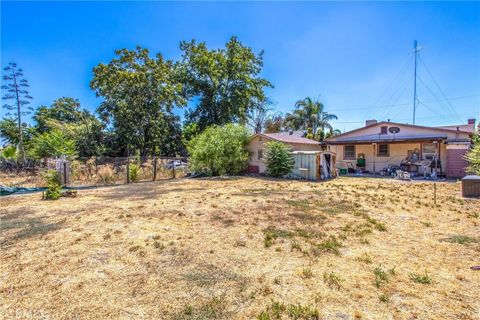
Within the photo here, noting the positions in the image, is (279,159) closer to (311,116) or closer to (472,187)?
(472,187)

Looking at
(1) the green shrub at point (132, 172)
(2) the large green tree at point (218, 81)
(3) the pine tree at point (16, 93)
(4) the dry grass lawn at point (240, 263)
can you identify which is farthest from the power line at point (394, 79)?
(3) the pine tree at point (16, 93)

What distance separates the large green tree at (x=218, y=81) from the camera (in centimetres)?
2689

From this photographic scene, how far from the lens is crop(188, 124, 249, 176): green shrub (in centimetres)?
1576

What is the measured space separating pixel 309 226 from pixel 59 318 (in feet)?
14.9

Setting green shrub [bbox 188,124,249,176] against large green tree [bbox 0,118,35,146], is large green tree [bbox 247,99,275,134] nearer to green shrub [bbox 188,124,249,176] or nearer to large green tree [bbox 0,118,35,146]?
green shrub [bbox 188,124,249,176]

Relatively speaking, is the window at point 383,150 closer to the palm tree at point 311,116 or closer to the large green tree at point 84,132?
the palm tree at point 311,116

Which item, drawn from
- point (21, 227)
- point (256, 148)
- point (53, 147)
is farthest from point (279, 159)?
point (53, 147)

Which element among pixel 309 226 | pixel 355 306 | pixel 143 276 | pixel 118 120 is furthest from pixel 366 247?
pixel 118 120

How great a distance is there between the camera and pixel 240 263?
12.1 feet

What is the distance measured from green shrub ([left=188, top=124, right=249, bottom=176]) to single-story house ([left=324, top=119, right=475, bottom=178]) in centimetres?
827

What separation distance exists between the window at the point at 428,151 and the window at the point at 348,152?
4689 millimetres

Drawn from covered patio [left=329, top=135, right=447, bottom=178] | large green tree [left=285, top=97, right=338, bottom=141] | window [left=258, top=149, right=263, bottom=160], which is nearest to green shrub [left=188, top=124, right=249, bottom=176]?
window [left=258, top=149, right=263, bottom=160]

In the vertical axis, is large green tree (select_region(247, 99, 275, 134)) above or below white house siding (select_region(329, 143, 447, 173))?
above

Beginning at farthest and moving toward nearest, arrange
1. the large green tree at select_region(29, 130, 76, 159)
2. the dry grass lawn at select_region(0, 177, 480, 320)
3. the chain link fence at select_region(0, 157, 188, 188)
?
the large green tree at select_region(29, 130, 76, 159)
the chain link fence at select_region(0, 157, 188, 188)
the dry grass lawn at select_region(0, 177, 480, 320)
